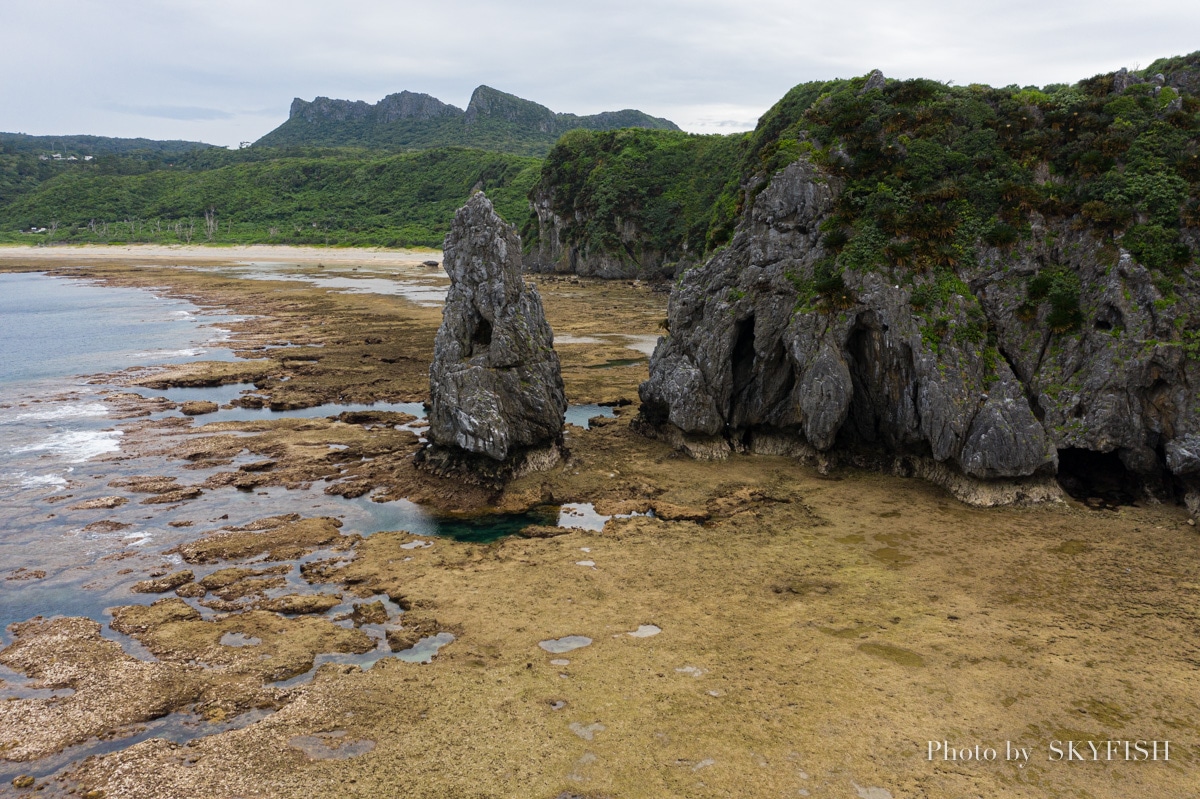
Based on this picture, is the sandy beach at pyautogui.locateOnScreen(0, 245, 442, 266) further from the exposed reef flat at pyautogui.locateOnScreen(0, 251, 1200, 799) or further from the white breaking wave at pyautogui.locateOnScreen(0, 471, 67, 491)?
the exposed reef flat at pyautogui.locateOnScreen(0, 251, 1200, 799)

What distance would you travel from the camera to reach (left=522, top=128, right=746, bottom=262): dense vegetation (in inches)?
4833

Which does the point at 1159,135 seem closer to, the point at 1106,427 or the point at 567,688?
the point at 1106,427

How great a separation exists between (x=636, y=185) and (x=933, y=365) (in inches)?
4246

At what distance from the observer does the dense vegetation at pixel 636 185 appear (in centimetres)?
12275

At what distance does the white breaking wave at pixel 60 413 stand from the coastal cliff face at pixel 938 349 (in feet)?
115

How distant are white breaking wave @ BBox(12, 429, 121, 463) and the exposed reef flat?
7073 mm

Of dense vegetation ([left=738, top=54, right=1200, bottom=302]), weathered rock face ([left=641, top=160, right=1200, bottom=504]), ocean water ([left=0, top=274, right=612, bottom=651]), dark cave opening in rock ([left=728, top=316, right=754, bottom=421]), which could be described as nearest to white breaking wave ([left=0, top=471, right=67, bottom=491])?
ocean water ([left=0, top=274, right=612, bottom=651])

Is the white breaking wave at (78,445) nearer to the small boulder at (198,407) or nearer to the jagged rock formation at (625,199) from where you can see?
the small boulder at (198,407)

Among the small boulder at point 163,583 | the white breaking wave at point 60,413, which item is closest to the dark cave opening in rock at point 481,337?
the small boulder at point 163,583

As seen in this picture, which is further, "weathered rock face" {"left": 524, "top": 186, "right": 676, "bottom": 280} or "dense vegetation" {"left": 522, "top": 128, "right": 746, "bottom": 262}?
"weathered rock face" {"left": 524, "top": 186, "right": 676, "bottom": 280}

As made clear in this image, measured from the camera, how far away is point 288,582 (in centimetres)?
2347

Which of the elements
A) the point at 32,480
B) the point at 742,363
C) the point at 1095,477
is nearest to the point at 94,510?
the point at 32,480

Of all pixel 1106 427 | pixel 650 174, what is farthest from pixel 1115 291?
pixel 650 174

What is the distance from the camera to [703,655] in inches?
738
